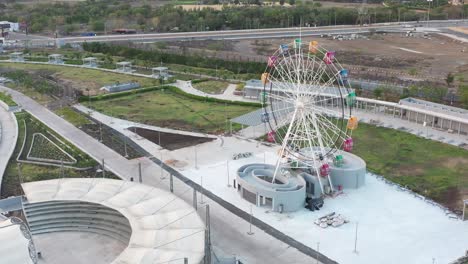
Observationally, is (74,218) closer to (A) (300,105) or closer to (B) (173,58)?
(A) (300,105)

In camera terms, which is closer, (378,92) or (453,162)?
(453,162)

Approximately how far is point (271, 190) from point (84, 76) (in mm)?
Result: 54969

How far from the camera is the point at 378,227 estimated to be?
128 ft

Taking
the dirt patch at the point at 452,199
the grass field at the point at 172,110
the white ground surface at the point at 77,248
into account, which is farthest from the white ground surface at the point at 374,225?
the grass field at the point at 172,110

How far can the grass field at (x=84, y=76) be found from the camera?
8200 cm

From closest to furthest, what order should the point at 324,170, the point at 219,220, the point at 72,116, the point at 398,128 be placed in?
the point at 219,220, the point at 324,170, the point at 398,128, the point at 72,116

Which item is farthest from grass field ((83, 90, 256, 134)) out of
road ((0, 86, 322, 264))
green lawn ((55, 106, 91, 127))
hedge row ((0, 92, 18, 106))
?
hedge row ((0, 92, 18, 106))

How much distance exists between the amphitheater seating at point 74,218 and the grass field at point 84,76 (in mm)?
43843

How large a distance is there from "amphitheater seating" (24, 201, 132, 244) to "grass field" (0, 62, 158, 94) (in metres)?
A: 43.8

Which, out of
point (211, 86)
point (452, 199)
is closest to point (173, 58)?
point (211, 86)

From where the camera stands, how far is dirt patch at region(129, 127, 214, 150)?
183 feet

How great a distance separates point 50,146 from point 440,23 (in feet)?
431

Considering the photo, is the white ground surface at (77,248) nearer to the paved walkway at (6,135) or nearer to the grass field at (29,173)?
the grass field at (29,173)

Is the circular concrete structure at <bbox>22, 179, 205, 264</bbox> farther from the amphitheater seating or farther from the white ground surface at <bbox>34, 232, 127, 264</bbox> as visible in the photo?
the white ground surface at <bbox>34, 232, 127, 264</bbox>
